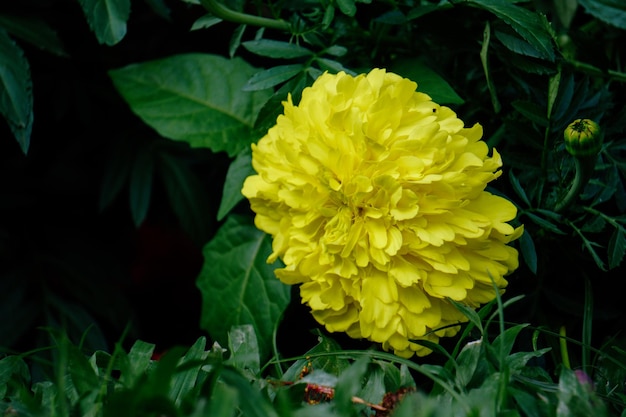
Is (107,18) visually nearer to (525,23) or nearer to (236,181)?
(236,181)

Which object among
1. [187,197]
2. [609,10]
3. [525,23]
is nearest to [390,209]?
[525,23]

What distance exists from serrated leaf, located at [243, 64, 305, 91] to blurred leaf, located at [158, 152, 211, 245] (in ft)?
→ 1.21

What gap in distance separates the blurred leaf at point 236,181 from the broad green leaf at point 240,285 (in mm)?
65

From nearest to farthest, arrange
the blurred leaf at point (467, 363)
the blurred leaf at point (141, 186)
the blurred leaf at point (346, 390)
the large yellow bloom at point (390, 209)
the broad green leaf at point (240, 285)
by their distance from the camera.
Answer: the blurred leaf at point (346, 390), the blurred leaf at point (467, 363), the large yellow bloom at point (390, 209), the broad green leaf at point (240, 285), the blurred leaf at point (141, 186)

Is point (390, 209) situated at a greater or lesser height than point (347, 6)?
lesser

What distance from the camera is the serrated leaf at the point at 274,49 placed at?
85cm

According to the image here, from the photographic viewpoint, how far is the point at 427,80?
86cm

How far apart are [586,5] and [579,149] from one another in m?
0.30

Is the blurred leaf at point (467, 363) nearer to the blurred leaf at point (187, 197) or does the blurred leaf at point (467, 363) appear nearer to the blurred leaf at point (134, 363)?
the blurred leaf at point (134, 363)

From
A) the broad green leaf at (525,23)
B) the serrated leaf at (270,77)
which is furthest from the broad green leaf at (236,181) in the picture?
the broad green leaf at (525,23)

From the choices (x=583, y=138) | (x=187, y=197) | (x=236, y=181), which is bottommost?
(x=187, y=197)

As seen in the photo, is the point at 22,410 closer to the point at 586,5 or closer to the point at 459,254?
the point at 459,254

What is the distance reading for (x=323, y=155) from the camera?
704 mm

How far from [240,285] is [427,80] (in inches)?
13.8
